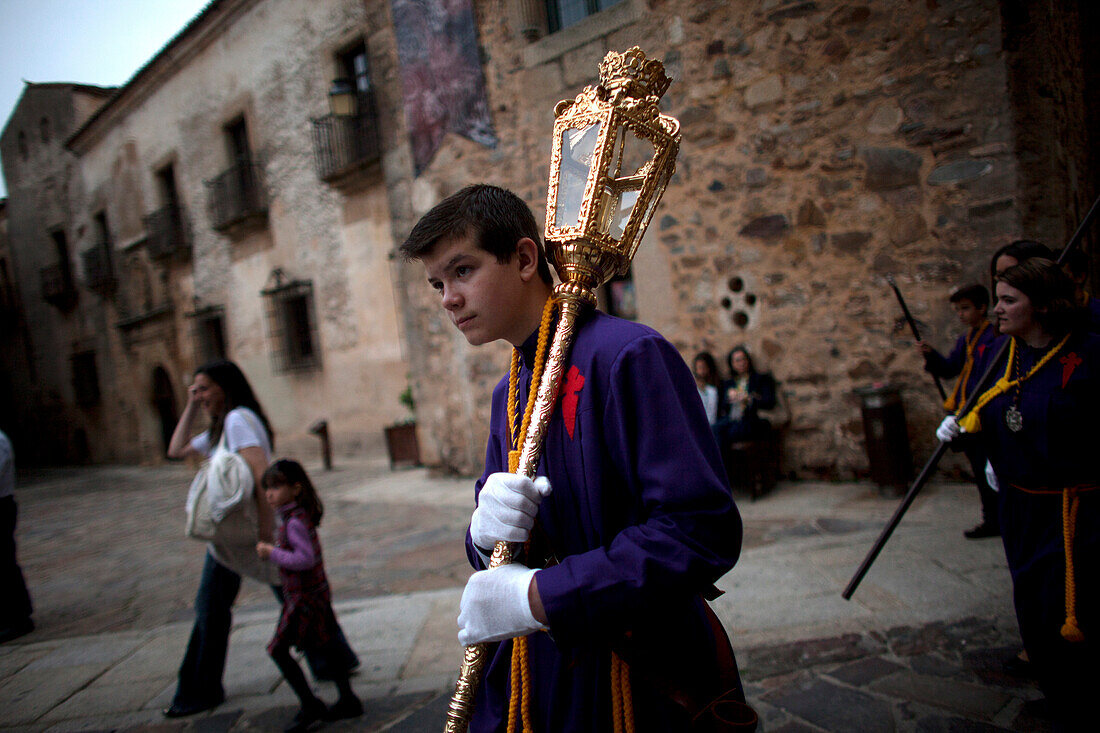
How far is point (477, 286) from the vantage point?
1.31m

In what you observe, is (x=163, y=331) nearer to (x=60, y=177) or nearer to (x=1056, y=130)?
(x=60, y=177)

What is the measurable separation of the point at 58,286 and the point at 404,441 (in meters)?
17.1

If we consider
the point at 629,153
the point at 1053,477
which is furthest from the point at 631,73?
the point at 1053,477

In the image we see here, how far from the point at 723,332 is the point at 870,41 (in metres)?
2.63

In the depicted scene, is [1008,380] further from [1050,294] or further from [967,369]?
[967,369]

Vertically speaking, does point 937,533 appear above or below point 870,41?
below

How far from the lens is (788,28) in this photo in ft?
17.8

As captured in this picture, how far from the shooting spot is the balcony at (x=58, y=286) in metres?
19.6

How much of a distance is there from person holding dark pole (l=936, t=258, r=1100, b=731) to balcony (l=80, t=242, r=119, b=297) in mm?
20898

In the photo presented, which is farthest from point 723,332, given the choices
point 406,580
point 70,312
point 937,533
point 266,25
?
point 70,312

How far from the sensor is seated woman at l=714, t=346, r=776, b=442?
5504 mm

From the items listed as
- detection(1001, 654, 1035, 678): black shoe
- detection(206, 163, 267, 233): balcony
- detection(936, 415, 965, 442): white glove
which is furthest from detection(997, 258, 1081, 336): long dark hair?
detection(206, 163, 267, 233): balcony

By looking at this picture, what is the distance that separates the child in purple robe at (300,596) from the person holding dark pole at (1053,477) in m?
2.70

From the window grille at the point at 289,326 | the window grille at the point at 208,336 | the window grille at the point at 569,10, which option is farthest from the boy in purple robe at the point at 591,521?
the window grille at the point at 208,336
